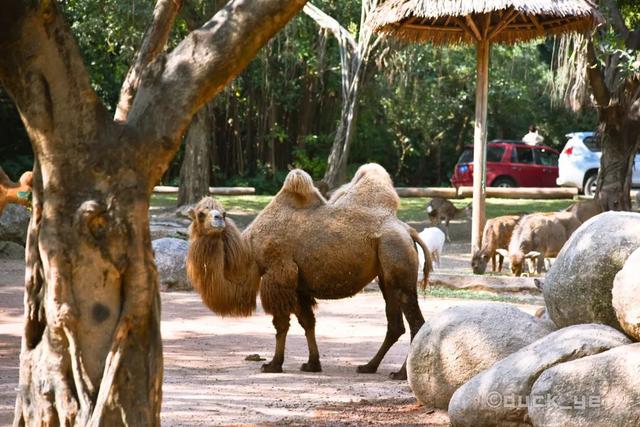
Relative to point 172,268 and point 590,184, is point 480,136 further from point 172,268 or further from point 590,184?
point 590,184

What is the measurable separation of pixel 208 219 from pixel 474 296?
6155mm

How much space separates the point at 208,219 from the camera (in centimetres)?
907

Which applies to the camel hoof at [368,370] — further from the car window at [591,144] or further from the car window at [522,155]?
the car window at [522,155]

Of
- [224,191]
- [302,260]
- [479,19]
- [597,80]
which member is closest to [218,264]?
[302,260]

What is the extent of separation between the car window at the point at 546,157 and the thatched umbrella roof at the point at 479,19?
1616 centimetres

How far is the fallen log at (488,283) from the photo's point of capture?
1479 cm

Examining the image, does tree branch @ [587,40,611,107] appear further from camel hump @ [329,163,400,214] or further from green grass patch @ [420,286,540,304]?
camel hump @ [329,163,400,214]

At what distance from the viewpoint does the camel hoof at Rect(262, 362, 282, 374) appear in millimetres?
9227

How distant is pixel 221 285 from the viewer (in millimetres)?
9188

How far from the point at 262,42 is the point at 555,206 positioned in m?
23.8

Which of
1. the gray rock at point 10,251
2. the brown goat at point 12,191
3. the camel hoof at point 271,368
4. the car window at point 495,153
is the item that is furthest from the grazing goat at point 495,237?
the car window at point 495,153

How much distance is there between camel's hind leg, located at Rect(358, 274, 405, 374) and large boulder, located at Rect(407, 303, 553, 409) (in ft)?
6.01

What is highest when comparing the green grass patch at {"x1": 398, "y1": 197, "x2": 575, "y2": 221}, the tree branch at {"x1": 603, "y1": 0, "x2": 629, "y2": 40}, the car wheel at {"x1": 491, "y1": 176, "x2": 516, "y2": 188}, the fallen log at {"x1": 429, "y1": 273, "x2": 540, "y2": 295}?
the tree branch at {"x1": 603, "y1": 0, "x2": 629, "y2": 40}

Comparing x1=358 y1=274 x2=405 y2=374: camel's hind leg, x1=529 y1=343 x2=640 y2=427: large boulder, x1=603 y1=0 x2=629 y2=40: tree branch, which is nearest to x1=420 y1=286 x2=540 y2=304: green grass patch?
x1=358 y1=274 x2=405 y2=374: camel's hind leg
